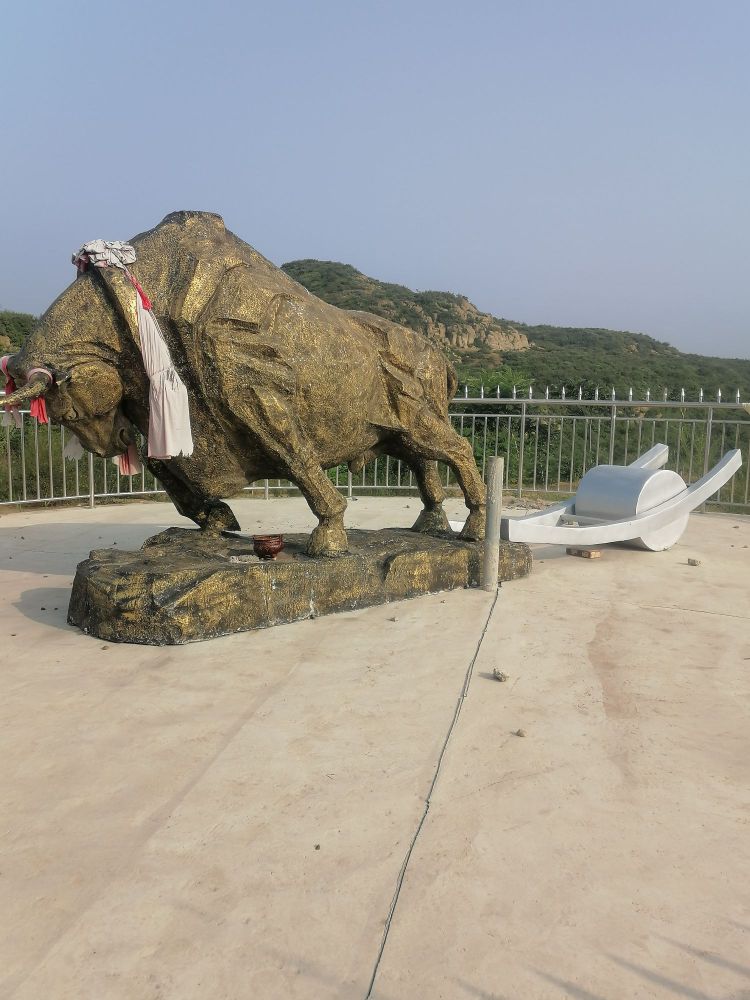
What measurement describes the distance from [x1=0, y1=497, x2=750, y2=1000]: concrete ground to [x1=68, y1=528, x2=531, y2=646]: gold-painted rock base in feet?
→ 0.44

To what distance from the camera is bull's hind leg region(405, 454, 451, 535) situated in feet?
20.2

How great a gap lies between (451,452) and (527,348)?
34.9 m

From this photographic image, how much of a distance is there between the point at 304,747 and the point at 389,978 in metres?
1.27

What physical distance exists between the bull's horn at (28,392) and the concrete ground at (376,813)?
1.33 meters

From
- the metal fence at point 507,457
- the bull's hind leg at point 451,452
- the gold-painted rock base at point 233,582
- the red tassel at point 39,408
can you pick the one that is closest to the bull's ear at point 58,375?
the red tassel at point 39,408

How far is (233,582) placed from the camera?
176 inches

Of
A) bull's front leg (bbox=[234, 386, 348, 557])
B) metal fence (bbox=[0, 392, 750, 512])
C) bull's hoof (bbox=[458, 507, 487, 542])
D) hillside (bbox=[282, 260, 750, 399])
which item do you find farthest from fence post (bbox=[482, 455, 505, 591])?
hillside (bbox=[282, 260, 750, 399])

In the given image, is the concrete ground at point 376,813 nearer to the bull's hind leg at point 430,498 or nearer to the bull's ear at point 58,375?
the bull's ear at point 58,375

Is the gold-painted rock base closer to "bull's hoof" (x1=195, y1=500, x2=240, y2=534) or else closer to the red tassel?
"bull's hoof" (x1=195, y1=500, x2=240, y2=534)

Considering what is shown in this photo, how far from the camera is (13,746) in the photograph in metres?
3.09

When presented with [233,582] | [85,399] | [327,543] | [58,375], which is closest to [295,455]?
[327,543]

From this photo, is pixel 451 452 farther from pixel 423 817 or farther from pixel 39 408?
pixel 423 817

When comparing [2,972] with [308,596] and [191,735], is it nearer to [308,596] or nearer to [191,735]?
[191,735]

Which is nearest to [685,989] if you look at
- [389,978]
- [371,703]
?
[389,978]
